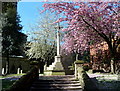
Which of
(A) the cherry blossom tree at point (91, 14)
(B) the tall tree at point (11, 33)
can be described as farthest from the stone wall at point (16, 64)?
(A) the cherry blossom tree at point (91, 14)

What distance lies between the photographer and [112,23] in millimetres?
10461

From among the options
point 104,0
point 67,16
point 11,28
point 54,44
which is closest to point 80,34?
point 67,16

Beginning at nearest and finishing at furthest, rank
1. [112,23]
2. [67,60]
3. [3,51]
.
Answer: [112,23] → [3,51] → [67,60]

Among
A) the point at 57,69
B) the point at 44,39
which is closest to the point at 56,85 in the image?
the point at 57,69

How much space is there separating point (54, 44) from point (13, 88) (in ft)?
65.6

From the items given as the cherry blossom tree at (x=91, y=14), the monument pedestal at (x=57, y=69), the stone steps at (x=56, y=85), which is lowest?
the stone steps at (x=56, y=85)

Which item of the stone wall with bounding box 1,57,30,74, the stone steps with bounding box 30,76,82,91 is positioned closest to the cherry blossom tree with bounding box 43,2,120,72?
the stone steps with bounding box 30,76,82,91

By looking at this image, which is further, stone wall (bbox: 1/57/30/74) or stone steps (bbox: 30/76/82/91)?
stone wall (bbox: 1/57/30/74)

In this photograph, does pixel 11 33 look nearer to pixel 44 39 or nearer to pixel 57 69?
pixel 44 39

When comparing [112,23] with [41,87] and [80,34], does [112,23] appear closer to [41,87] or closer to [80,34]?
[80,34]

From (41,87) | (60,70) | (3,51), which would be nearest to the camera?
(41,87)

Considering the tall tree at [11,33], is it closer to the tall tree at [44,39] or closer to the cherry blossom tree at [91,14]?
the tall tree at [44,39]

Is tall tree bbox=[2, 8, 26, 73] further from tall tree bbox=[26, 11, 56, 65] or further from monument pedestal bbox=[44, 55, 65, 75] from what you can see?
monument pedestal bbox=[44, 55, 65, 75]

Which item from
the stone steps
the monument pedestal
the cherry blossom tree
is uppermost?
the cherry blossom tree
